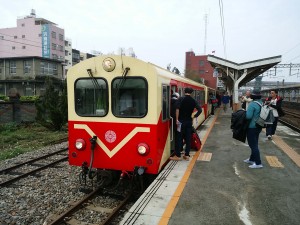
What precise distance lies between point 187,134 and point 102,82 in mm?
2730

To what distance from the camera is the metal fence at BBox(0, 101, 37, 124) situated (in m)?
16.8

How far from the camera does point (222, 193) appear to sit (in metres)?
5.10

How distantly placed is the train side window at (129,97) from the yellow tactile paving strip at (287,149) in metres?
4.63

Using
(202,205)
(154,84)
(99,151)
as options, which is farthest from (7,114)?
(202,205)

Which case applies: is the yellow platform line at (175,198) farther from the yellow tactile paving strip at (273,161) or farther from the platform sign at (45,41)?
the platform sign at (45,41)

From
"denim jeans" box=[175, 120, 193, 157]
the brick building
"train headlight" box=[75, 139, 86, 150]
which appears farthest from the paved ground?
the brick building

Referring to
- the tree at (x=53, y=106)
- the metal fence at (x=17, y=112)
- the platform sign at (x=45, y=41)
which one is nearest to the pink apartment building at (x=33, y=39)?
the platform sign at (x=45, y=41)

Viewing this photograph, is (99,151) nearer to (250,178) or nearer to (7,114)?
(250,178)

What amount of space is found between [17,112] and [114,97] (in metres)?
14.6

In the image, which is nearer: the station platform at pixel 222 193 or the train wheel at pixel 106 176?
the station platform at pixel 222 193

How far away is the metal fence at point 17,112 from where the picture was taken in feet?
55.3

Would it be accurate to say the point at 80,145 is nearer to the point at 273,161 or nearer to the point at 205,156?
the point at 205,156

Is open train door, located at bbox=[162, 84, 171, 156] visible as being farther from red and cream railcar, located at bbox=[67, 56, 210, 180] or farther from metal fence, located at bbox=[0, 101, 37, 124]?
metal fence, located at bbox=[0, 101, 37, 124]

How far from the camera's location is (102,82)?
18.6 feet
